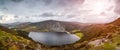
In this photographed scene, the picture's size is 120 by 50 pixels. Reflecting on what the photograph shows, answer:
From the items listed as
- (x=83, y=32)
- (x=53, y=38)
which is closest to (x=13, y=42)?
(x=53, y=38)

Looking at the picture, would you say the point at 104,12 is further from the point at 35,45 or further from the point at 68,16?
the point at 35,45

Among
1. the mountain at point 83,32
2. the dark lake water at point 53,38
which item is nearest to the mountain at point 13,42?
the mountain at point 83,32

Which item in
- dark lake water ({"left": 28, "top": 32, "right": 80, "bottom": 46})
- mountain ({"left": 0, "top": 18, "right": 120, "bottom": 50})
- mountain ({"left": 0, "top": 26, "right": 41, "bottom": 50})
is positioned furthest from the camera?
A: mountain ({"left": 0, "top": 26, "right": 41, "bottom": 50})

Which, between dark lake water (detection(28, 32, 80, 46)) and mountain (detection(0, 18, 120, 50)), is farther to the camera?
dark lake water (detection(28, 32, 80, 46))

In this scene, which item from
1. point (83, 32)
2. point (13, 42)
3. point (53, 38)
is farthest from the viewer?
point (13, 42)

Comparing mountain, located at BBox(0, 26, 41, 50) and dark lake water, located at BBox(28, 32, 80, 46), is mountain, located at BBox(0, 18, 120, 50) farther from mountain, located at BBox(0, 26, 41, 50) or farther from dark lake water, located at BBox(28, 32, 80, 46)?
dark lake water, located at BBox(28, 32, 80, 46)

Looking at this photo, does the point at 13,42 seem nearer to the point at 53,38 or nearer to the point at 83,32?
the point at 53,38

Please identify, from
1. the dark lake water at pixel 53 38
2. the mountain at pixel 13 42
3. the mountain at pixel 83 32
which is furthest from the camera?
the mountain at pixel 13 42

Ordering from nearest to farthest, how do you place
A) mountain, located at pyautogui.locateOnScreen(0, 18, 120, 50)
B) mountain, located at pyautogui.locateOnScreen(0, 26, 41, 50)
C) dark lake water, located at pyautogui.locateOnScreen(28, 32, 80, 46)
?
mountain, located at pyautogui.locateOnScreen(0, 18, 120, 50)
dark lake water, located at pyautogui.locateOnScreen(28, 32, 80, 46)
mountain, located at pyautogui.locateOnScreen(0, 26, 41, 50)

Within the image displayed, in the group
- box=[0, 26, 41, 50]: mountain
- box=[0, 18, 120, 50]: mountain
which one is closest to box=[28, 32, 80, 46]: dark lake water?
box=[0, 18, 120, 50]: mountain

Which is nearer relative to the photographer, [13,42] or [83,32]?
[83,32]

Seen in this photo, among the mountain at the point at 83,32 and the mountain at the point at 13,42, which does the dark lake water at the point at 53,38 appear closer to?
the mountain at the point at 83,32
